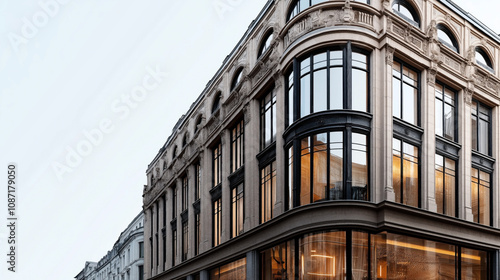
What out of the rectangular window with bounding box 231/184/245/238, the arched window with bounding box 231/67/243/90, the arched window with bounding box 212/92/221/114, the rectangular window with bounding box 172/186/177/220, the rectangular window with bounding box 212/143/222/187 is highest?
the arched window with bounding box 231/67/243/90

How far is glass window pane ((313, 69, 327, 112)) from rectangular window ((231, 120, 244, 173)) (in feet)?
29.9

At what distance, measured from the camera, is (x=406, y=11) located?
27.0 meters

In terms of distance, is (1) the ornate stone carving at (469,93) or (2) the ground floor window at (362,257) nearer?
(2) the ground floor window at (362,257)

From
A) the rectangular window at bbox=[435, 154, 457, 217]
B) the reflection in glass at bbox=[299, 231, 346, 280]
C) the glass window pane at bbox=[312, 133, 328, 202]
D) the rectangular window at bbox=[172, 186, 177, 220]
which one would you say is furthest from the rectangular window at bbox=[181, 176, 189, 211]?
the rectangular window at bbox=[435, 154, 457, 217]

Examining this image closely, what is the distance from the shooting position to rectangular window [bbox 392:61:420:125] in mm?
25172

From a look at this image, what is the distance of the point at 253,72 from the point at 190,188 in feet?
43.8

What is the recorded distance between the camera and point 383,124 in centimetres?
2400

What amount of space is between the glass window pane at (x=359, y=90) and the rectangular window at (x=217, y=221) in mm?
14507

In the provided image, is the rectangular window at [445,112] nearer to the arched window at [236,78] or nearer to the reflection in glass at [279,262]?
the reflection in glass at [279,262]

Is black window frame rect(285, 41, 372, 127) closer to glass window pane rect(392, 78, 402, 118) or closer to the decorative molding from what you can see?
the decorative molding

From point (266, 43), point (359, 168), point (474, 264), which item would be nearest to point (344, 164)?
point (359, 168)

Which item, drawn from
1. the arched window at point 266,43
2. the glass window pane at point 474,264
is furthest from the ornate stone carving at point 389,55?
the glass window pane at point 474,264

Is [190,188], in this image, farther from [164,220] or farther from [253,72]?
[253,72]

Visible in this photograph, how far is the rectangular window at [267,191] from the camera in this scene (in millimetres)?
27798
